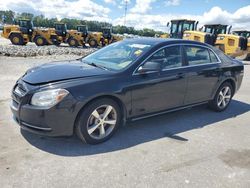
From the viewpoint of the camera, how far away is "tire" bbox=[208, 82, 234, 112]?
5.32m

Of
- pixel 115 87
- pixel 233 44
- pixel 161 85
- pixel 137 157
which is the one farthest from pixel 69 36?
pixel 137 157

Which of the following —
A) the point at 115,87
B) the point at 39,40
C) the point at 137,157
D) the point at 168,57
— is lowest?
the point at 137,157

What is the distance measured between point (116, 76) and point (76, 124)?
3.00ft

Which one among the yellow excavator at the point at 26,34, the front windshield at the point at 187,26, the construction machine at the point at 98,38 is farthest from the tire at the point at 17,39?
the front windshield at the point at 187,26

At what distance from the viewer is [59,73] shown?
11.6 feet

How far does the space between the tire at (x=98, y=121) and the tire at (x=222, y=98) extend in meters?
2.60

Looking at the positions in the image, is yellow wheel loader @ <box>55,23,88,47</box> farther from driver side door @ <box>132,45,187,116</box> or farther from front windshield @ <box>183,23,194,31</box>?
driver side door @ <box>132,45,187,116</box>

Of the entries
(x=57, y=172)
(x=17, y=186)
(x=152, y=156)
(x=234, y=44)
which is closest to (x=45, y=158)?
(x=57, y=172)

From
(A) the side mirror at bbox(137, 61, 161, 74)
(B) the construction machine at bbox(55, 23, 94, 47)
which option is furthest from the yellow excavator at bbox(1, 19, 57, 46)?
(A) the side mirror at bbox(137, 61, 161, 74)

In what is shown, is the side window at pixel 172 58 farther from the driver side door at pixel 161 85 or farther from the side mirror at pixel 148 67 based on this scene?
the side mirror at pixel 148 67

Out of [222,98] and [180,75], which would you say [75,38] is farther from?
[180,75]

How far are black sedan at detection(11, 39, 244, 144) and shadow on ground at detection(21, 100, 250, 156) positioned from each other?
19 cm

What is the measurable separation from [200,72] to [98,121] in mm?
2341

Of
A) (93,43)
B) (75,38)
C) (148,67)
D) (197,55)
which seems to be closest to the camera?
(148,67)
